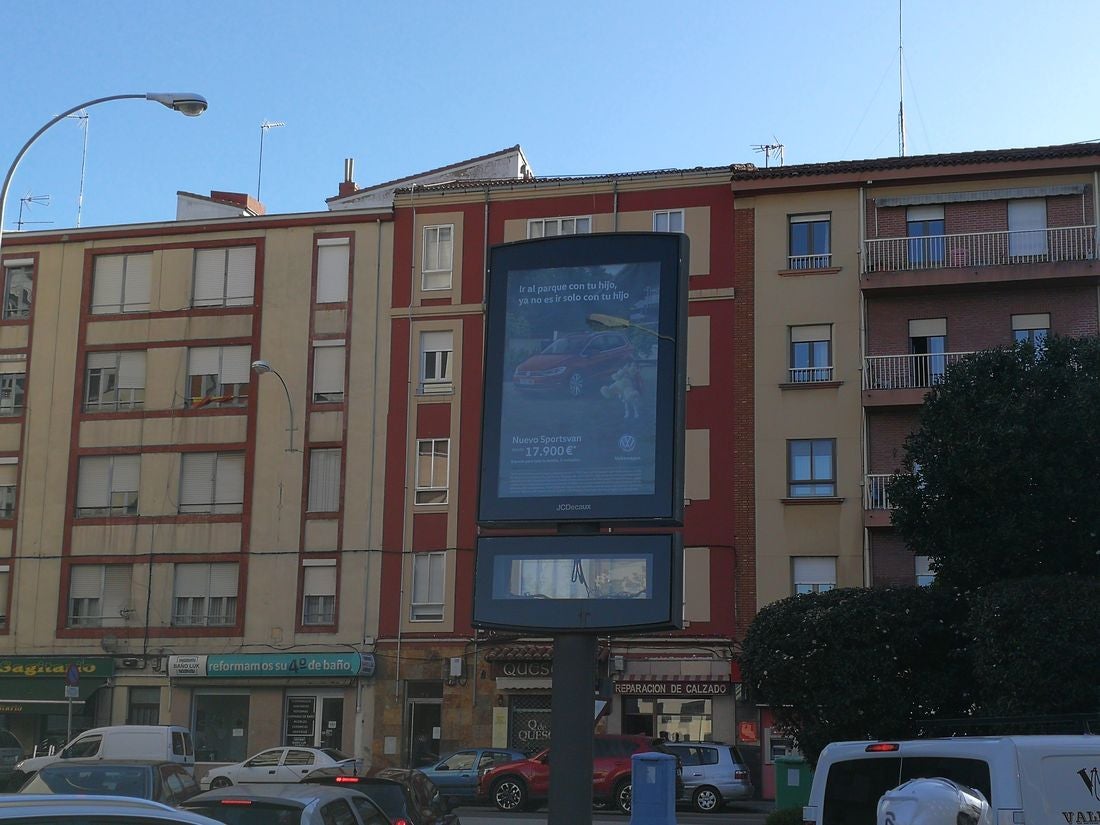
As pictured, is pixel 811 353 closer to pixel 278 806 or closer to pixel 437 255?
pixel 437 255

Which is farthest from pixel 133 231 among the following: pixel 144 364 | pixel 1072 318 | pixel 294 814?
pixel 294 814

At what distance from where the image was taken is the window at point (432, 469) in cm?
4028

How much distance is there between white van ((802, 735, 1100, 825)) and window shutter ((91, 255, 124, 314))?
37217 millimetres

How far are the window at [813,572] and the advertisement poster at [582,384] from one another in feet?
73.8

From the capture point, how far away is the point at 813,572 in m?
37.1

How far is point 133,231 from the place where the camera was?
1731 inches

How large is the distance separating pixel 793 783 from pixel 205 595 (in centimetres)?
2250

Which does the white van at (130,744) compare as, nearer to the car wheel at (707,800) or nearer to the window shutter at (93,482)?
the car wheel at (707,800)

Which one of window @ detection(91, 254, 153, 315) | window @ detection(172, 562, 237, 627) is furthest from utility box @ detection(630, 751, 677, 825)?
window @ detection(91, 254, 153, 315)

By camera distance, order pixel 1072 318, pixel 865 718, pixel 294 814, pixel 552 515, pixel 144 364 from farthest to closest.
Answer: pixel 144 364 → pixel 1072 318 → pixel 865 718 → pixel 552 515 → pixel 294 814

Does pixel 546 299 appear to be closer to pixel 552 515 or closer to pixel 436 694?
pixel 552 515

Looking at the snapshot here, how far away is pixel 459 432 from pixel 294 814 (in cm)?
3001

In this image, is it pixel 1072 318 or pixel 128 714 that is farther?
pixel 128 714

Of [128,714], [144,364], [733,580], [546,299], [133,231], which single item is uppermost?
[133,231]
